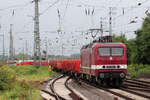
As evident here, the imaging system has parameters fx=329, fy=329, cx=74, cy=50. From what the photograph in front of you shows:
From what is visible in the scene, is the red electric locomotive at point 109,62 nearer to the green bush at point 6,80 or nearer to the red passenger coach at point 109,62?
the red passenger coach at point 109,62

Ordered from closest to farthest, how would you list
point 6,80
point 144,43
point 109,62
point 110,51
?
point 6,80, point 109,62, point 110,51, point 144,43

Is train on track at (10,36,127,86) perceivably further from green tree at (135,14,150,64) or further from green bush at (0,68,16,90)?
green tree at (135,14,150,64)

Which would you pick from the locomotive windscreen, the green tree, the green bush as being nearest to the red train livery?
the locomotive windscreen

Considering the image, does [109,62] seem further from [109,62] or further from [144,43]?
[144,43]

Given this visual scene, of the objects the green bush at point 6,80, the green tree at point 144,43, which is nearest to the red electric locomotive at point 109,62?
the green bush at point 6,80

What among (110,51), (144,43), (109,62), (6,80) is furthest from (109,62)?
(144,43)

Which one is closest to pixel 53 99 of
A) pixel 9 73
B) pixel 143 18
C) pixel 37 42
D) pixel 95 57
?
pixel 9 73

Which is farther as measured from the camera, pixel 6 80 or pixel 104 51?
pixel 104 51

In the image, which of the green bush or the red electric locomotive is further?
the red electric locomotive

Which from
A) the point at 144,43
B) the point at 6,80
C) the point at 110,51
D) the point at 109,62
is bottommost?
the point at 6,80

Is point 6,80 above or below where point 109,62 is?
below

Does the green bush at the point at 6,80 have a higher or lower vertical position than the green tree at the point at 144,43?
lower

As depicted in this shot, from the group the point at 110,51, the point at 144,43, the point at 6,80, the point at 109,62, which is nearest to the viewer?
the point at 6,80

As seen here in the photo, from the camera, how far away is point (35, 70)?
109 feet
